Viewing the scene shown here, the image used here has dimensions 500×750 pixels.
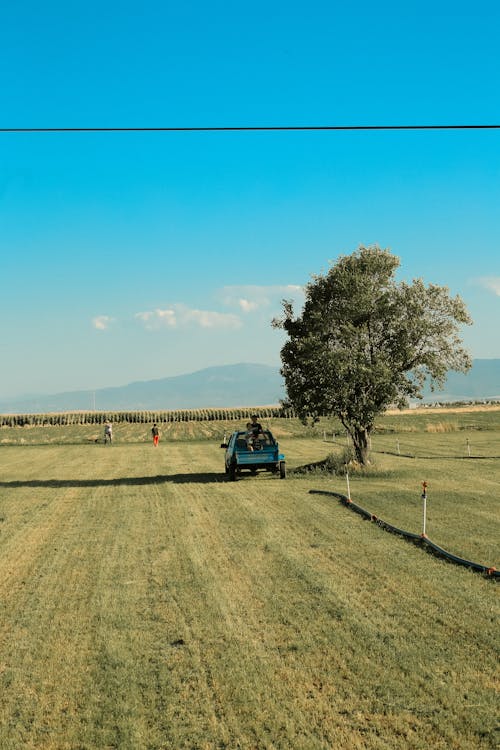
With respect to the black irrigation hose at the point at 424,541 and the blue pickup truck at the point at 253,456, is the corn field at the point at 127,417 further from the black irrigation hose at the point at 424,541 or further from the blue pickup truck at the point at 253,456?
the black irrigation hose at the point at 424,541

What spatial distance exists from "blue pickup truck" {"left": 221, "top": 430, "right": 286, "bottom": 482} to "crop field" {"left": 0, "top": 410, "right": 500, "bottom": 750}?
5.22 meters

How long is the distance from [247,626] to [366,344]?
2080 cm

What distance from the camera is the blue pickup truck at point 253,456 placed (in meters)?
29.2

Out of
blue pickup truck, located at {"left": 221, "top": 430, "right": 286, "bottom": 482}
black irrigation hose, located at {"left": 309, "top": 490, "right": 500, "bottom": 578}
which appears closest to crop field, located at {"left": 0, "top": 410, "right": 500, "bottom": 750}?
black irrigation hose, located at {"left": 309, "top": 490, "right": 500, "bottom": 578}

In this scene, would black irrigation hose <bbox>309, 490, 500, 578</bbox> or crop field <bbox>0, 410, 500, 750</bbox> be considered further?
black irrigation hose <bbox>309, 490, 500, 578</bbox>

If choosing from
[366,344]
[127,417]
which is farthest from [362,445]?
[127,417]

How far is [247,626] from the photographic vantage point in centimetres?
1067

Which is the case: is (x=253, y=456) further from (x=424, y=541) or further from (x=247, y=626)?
(x=247, y=626)

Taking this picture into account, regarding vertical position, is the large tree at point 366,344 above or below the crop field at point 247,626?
above

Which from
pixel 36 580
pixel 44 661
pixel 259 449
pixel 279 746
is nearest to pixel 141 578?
pixel 36 580

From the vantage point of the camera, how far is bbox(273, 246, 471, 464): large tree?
29.9 metres

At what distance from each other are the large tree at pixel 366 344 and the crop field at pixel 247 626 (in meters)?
6.82

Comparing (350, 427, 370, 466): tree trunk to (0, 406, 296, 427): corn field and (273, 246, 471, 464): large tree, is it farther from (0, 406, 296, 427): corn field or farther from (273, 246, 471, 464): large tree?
(0, 406, 296, 427): corn field

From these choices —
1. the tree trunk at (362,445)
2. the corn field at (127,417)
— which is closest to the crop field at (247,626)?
the tree trunk at (362,445)
